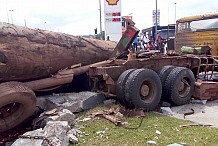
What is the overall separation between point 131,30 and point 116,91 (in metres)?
1.90

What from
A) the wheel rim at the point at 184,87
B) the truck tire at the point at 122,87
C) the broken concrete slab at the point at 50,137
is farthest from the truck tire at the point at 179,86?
the broken concrete slab at the point at 50,137

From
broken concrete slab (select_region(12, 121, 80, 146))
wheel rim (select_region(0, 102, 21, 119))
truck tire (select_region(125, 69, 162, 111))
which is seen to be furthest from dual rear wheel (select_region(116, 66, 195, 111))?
wheel rim (select_region(0, 102, 21, 119))

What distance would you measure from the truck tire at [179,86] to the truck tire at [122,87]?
1.01 meters

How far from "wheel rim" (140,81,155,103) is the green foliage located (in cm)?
84

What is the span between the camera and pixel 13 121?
206 inches

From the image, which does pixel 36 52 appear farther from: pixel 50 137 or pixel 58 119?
pixel 50 137

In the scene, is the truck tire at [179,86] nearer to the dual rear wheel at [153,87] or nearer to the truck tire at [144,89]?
the dual rear wheel at [153,87]

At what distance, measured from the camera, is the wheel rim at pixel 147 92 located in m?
6.04

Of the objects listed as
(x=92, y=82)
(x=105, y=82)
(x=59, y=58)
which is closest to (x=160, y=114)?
(x=105, y=82)

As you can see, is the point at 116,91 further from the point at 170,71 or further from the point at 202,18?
the point at 202,18

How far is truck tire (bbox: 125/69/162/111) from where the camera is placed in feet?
18.8

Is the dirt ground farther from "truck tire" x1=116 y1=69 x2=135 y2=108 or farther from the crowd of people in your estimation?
the crowd of people

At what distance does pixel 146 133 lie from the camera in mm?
4566

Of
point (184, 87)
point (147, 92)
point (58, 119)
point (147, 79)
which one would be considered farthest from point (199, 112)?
point (58, 119)
